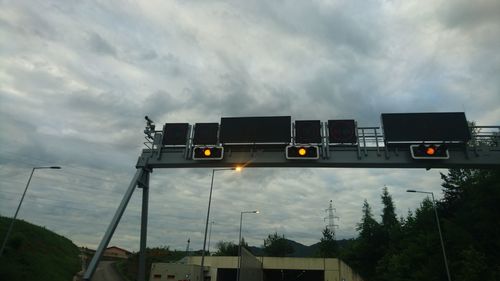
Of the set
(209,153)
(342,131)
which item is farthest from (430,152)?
(209,153)

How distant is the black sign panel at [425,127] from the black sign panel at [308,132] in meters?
3.36

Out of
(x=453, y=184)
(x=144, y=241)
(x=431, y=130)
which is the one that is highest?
(x=453, y=184)

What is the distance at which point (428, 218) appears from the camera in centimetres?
5472

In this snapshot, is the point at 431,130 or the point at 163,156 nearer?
the point at 431,130

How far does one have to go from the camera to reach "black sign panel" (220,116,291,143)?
19.5 meters

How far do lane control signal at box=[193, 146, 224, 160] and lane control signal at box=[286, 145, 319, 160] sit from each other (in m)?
3.50

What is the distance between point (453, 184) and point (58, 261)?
181 feet

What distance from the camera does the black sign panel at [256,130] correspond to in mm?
19453

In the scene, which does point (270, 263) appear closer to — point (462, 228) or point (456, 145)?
point (462, 228)

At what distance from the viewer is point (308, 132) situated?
19.2 meters

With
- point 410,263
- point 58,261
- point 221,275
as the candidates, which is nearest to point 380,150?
point 410,263

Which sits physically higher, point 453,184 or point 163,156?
point 453,184


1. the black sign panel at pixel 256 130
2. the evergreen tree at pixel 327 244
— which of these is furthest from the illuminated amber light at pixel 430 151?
the evergreen tree at pixel 327 244

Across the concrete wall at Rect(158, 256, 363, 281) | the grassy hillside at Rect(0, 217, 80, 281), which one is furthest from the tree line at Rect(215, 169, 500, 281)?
the grassy hillside at Rect(0, 217, 80, 281)
